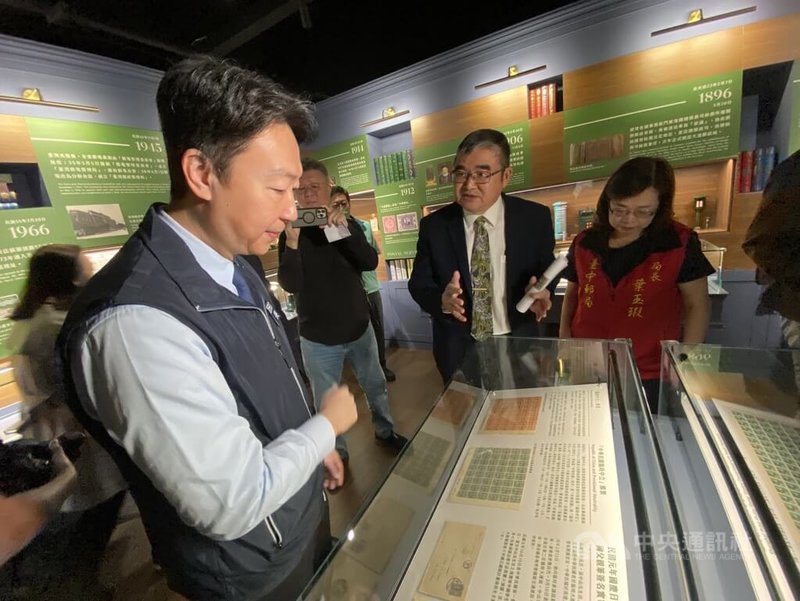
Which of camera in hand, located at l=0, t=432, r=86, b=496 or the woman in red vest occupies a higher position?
the woman in red vest

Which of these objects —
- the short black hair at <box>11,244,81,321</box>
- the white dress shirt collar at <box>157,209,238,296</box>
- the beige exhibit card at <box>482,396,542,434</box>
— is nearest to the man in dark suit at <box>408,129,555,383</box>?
the beige exhibit card at <box>482,396,542,434</box>

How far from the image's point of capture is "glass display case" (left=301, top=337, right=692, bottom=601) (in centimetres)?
65

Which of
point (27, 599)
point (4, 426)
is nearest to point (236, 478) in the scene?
point (27, 599)

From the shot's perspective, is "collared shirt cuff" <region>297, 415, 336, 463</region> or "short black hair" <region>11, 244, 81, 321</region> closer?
"collared shirt cuff" <region>297, 415, 336, 463</region>

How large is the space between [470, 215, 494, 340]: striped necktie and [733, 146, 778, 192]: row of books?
2374 millimetres

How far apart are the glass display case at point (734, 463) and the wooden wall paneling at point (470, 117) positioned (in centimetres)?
275

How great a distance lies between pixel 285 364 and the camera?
900 mm

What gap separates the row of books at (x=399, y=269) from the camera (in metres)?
4.30

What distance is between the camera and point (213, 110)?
2.20 ft

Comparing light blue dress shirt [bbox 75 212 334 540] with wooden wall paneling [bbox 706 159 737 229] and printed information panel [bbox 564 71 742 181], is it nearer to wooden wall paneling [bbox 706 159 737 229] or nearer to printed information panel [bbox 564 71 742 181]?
printed information panel [bbox 564 71 742 181]

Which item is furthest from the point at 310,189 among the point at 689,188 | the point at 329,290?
the point at 689,188

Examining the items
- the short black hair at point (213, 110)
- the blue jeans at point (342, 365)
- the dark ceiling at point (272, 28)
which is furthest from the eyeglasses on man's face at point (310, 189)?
the dark ceiling at point (272, 28)

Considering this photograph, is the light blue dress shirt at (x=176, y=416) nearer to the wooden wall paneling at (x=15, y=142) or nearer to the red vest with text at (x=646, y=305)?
the red vest with text at (x=646, y=305)

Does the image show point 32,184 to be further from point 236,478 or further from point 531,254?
point 531,254
